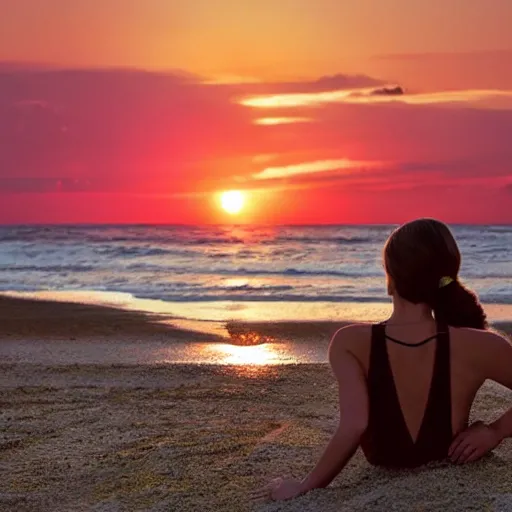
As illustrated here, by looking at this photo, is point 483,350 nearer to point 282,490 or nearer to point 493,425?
point 493,425

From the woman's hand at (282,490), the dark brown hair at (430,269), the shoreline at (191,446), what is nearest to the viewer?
the dark brown hair at (430,269)

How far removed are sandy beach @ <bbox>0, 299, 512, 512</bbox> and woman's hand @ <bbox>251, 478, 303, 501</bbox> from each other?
2.8 inches

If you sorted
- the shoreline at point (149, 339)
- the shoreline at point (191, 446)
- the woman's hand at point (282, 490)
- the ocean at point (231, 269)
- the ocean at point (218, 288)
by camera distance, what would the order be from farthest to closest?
the ocean at point (231, 269) < the ocean at point (218, 288) < the shoreline at point (149, 339) < the woman's hand at point (282, 490) < the shoreline at point (191, 446)

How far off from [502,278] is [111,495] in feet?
63.4

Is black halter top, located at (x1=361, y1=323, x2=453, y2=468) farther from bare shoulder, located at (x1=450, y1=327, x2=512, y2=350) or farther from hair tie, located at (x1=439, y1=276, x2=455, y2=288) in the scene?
hair tie, located at (x1=439, y1=276, x2=455, y2=288)

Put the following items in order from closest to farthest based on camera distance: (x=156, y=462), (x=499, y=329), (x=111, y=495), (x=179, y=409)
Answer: (x=111, y=495) → (x=156, y=462) → (x=179, y=409) → (x=499, y=329)

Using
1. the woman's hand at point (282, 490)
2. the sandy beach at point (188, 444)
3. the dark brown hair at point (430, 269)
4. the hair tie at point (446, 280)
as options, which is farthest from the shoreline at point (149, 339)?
the hair tie at point (446, 280)

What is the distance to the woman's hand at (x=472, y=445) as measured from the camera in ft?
11.4

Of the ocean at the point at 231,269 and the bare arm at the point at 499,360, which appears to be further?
the ocean at the point at 231,269

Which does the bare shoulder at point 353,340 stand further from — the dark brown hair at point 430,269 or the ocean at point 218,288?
the ocean at point 218,288

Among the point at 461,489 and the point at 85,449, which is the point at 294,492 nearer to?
the point at 461,489

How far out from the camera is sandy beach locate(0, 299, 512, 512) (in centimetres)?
344

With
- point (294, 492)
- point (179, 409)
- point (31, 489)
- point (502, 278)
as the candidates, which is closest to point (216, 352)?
point (179, 409)

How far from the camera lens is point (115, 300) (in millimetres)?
15992
